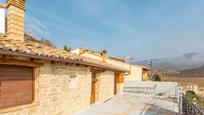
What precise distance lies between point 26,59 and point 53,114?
2.93 m

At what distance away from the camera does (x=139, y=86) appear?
25.5 m

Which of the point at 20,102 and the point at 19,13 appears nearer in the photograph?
the point at 20,102

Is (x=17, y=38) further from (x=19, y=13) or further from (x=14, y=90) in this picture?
(x=14, y=90)

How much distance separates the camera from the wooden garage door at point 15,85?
7.10 metres

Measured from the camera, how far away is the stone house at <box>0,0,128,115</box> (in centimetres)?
724

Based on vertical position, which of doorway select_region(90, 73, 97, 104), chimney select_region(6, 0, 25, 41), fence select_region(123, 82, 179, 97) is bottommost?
fence select_region(123, 82, 179, 97)

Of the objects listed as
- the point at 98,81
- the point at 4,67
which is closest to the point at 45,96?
the point at 4,67

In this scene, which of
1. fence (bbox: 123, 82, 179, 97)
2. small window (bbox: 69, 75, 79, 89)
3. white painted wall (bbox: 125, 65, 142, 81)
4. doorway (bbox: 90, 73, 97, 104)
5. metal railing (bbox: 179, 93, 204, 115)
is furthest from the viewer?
white painted wall (bbox: 125, 65, 142, 81)

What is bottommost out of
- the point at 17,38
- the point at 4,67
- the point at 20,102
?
the point at 20,102

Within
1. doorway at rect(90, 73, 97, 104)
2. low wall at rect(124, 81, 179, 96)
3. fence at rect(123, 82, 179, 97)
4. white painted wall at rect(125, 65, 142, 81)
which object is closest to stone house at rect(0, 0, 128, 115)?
doorway at rect(90, 73, 97, 104)

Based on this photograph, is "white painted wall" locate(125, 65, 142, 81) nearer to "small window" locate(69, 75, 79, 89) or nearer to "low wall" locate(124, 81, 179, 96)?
"low wall" locate(124, 81, 179, 96)

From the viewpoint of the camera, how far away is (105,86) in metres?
18.1

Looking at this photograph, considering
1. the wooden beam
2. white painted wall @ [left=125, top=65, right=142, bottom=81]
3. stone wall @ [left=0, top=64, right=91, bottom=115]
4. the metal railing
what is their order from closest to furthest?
the metal railing, stone wall @ [left=0, top=64, right=91, bottom=115], the wooden beam, white painted wall @ [left=125, top=65, right=142, bottom=81]

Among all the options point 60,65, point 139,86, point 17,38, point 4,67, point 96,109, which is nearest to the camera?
point 4,67
